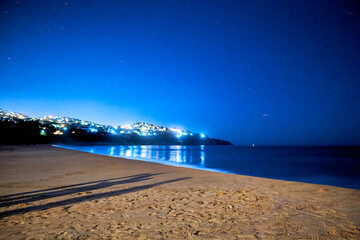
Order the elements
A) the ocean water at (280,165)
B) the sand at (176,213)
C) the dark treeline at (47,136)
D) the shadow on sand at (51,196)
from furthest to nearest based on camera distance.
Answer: the dark treeline at (47,136) < the ocean water at (280,165) < the shadow on sand at (51,196) < the sand at (176,213)

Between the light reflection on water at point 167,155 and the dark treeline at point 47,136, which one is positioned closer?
the light reflection on water at point 167,155

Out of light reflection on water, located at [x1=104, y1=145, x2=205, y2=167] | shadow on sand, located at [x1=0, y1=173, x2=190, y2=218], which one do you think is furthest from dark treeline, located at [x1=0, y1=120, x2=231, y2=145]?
shadow on sand, located at [x1=0, y1=173, x2=190, y2=218]

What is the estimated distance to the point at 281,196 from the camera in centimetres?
654

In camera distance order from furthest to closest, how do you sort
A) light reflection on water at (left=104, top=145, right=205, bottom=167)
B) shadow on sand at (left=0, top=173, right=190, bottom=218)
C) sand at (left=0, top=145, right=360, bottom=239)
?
light reflection on water at (left=104, top=145, right=205, bottom=167)
shadow on sand at (left=0, top=173, right=190, bottom=218)
sand at (left=0, top=145, right=360, bottom=239)

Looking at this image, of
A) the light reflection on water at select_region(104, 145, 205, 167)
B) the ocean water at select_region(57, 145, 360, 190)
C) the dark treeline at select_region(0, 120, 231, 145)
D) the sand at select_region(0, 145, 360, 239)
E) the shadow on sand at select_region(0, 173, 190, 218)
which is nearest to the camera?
the sand at select_region(0, 145, 360, 239)

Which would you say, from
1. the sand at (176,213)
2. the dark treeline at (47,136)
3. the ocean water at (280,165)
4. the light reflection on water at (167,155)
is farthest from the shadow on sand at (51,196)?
the dark treeline at (47,136)

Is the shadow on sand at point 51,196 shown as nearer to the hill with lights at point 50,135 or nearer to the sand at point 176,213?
the sand at point 176,213

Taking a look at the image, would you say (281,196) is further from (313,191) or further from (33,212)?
(33,212)

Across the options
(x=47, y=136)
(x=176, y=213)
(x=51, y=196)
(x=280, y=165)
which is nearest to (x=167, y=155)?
(x=280, y=165)

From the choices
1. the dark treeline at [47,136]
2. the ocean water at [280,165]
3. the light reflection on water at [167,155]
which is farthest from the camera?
the dark treeline at [47,136]

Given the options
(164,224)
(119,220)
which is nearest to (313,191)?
(164,224)

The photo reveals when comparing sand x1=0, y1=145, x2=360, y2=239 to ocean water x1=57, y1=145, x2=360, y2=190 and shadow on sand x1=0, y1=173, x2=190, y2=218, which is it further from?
ocean water x1=57, y1=145, x2=360, y2=190

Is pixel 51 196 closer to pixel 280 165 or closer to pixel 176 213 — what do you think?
pixel 176 213

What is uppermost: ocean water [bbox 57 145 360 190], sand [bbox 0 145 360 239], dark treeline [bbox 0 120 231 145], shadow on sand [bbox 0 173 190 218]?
dark treeline [bbox 0 120 231 145]
